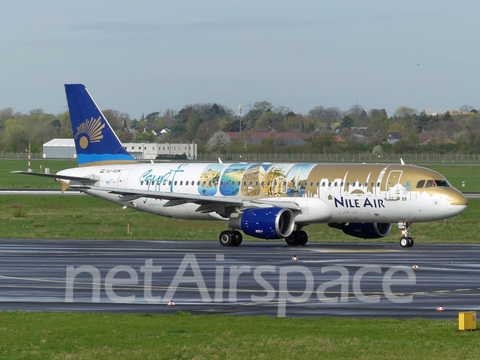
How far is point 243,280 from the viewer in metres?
27.8

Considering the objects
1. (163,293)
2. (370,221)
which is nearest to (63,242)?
(370,221)

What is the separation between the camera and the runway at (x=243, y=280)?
71.2 ft

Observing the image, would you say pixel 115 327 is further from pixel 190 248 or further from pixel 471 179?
pixel 471 179

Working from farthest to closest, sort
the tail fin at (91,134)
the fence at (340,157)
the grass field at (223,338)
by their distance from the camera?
the fence at (340,157) → the tail fin at (91,134) → the grass field at (223,338)

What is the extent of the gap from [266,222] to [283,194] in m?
3.82

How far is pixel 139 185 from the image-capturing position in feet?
169

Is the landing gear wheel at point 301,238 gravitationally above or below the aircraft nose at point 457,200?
below

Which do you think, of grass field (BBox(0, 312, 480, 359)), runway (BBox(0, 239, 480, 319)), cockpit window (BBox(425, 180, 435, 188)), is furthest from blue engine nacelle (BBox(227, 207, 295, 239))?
grass field (BBox(0, 312, 480, 359))

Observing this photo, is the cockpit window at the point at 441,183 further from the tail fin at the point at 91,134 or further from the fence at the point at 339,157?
the fence at the point at 339,157

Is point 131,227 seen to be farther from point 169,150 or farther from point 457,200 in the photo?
point 169,150

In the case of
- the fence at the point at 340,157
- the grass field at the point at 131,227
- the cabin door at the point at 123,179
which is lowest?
the grass field at the point at 131,227

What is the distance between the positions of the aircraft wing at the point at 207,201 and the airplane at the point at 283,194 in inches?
1.9

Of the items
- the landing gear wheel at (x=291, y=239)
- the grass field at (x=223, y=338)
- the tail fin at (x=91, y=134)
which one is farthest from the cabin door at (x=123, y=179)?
the grass field at (x=223, y=338)

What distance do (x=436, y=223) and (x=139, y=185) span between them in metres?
18.3
